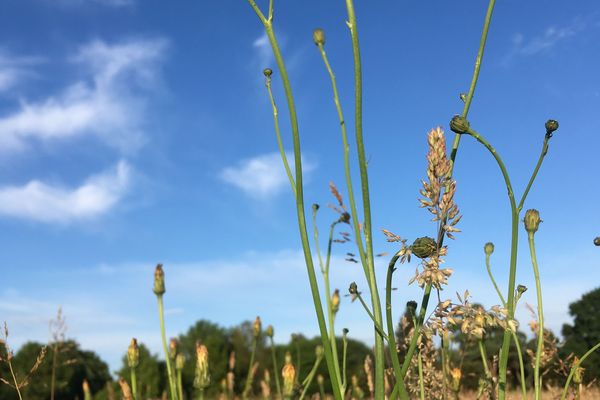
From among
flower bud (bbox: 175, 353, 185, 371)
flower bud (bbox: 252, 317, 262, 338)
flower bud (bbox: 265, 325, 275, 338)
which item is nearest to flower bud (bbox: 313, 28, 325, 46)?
flower bud (bbox: 175, 353, 185, 371)

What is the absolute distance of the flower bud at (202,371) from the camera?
2111 mm

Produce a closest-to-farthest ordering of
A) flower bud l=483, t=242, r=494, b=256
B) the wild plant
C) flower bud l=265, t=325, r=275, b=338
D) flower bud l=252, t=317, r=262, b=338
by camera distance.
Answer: the wild plant, flower bud l=483, t=242, r=494, b=256, flower bud l=252, t=317, r=262, b=338, flower bud l=265, t=325, r=275, b=338

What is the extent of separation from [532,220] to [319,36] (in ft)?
3.25

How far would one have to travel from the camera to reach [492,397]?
275 cm

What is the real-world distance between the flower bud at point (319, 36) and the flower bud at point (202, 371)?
3.92 feet

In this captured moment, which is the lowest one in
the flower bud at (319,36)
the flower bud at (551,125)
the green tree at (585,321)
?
the green tree at (585,321)

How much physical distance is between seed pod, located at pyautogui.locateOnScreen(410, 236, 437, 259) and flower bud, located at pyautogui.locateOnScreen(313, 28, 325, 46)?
2.38 feet

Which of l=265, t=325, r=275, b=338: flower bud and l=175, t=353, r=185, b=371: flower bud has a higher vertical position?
l=265, t=325, r=275, b=338: flower bud

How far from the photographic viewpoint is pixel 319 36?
6.34ft

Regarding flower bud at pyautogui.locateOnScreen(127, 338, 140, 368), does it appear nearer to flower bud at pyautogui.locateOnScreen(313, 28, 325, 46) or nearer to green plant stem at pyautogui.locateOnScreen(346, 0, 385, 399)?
green plant stem at pyautogui.locateOnScreen(346, 0, 385, 399)

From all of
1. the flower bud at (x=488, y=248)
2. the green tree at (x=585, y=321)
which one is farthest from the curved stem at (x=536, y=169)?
the green tree at (x=585, y=321)

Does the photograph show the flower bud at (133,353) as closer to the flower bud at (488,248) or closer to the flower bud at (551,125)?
the flower bud at (488,248)

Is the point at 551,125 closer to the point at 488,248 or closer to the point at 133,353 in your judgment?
the point at 488,248

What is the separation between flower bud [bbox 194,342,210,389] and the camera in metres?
2.11
